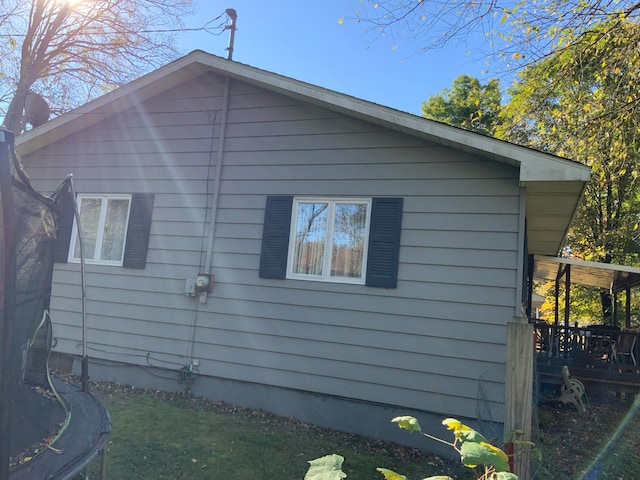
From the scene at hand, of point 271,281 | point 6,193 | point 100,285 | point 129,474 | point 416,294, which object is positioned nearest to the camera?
point 6,193

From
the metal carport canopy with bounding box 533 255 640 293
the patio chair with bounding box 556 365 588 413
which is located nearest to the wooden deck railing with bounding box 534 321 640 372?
the patio chair with bounding box 556 365 588 413

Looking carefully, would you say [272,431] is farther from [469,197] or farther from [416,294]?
[469,197]

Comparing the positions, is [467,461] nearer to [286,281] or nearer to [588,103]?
[286,281]

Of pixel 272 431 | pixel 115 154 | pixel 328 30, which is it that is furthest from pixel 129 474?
pixel 328 30

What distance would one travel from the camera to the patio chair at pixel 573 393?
20.9 ft

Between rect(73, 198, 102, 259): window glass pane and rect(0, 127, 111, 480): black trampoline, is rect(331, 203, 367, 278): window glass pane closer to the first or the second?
rect(0, 127, 111, 480): black trampoline

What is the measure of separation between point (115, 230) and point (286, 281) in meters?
2.80

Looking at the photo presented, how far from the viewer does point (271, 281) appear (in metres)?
5.30

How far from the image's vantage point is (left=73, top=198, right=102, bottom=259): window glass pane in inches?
250

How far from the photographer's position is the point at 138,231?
6.01 m

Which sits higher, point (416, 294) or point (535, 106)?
point (535, 106)

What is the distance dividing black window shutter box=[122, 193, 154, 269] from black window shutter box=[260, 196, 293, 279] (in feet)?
5.85

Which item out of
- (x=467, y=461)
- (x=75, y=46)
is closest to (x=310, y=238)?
(x=467, y=461)

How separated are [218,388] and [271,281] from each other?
4.87 ft
